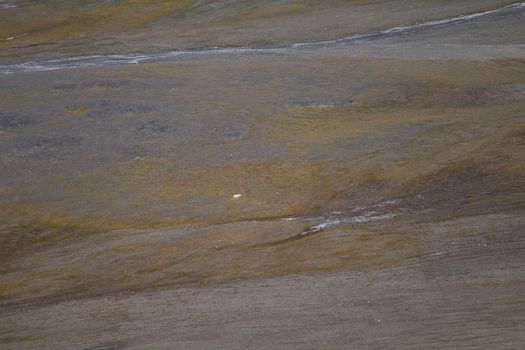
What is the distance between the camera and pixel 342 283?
42.5ft

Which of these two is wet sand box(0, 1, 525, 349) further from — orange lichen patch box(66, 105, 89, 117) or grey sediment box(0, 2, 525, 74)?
grey sediment box(0, 2, 525, 74)

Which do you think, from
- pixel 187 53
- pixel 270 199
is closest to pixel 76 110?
pixel 270 199

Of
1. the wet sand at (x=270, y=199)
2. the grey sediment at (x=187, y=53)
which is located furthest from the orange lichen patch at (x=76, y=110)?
the grey sediment at (x=187, y=53)

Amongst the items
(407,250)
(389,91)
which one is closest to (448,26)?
(389,91)

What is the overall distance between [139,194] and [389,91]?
32.5 ft

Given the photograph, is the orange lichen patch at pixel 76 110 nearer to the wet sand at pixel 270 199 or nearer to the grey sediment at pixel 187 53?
the wet sand at pixel 270 199

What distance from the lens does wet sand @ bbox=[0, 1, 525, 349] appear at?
11.8 meters

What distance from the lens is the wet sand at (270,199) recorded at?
1179 cm

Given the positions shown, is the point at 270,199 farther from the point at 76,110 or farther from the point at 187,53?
the point at 187,53

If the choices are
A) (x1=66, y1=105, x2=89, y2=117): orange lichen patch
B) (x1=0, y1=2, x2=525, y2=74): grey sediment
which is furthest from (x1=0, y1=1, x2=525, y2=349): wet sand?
(x1=0, y1=2, x2=525, y2=74): grey sediment

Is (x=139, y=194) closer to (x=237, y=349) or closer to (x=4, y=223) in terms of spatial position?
(x=4, y=223)

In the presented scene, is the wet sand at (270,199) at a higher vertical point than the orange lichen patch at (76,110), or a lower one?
lower

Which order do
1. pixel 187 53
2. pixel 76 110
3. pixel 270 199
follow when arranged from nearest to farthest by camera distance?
pixel 270 199
pixel 76 110
pixel 187 53

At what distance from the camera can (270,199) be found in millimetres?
17828
